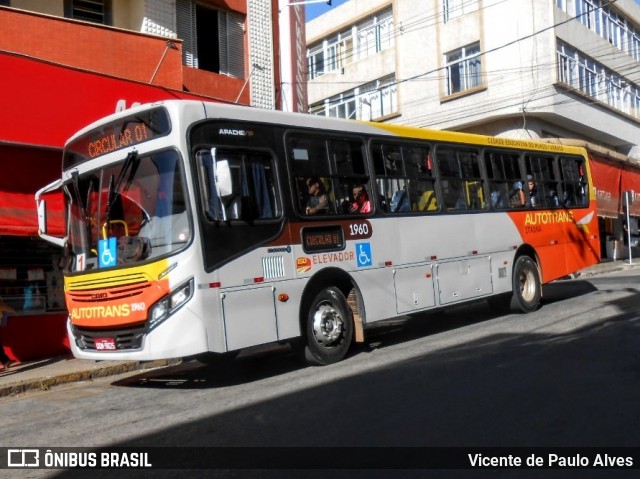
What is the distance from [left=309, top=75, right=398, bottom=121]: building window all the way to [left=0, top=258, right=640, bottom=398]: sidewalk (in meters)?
23.7

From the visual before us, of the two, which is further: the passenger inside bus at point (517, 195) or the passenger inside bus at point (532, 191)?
the passenger inside bus at point (532, 191)

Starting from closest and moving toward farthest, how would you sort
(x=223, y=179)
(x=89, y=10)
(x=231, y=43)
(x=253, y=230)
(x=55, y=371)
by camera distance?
(x=223, y=179), (x=253, y=230), (x=55, y=371), (x=89, y=10), (x=231, y=43)

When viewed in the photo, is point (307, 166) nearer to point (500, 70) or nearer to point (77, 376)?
point (77, 376)

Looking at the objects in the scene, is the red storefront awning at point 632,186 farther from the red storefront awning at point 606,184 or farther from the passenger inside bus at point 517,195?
the passenger inside bus at point 517,195

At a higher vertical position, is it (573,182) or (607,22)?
(607,22)

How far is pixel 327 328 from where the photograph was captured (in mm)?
9125

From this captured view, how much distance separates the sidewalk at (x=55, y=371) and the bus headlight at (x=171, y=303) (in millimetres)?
2782

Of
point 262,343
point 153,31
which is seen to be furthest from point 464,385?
point 153,31

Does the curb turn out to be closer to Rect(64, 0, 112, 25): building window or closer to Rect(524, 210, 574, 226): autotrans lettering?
Rect(524, 210, 574, 226): autotrans lettering

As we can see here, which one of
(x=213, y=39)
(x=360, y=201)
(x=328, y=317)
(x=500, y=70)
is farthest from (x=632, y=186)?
(x=328, y=317)

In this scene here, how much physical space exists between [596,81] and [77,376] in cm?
2820

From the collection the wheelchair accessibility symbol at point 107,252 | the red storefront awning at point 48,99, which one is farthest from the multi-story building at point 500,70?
the wheelchair accessibility symbol at point 107,252

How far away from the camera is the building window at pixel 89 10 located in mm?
13859

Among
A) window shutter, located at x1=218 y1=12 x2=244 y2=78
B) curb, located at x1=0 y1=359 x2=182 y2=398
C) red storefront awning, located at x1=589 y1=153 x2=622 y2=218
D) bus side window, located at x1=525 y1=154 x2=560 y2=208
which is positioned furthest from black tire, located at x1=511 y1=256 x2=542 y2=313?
red storefront awning, located at x1=589 y1=153 x2=622 y2=218
